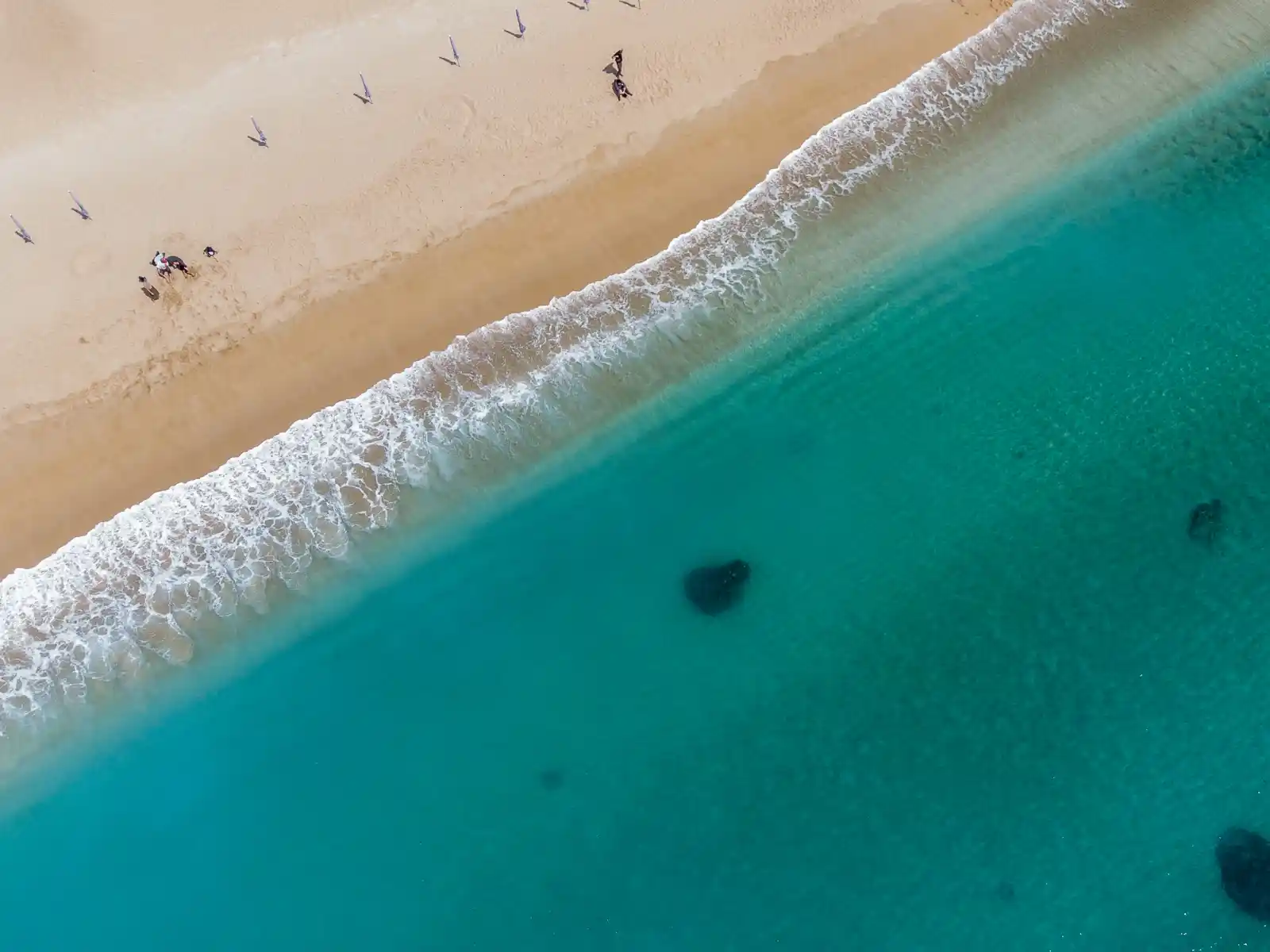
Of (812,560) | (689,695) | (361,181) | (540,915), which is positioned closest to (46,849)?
(540,915)

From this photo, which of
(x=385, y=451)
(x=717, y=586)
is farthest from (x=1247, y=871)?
(x=385, y=451)

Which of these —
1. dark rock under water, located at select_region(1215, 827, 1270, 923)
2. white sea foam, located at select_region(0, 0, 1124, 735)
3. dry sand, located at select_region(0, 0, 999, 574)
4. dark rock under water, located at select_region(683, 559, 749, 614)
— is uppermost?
dry sand, located at select_region(0, 0, 999, 574)

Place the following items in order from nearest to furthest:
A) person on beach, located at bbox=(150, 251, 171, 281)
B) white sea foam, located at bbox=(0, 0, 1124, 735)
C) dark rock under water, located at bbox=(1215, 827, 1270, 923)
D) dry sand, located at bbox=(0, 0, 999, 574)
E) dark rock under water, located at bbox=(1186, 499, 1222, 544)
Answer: dark rock under water, located at bbox=(1215, 827, 1270, 923), white sea foam, located at bbox=(0, 0, 1124, 735), dry sand, located at bbox=(0, 0, 999, 574), person on beach, located at bbox=(150, 251, 171, 281), dark rock under water, located at bbox=(1186, 499, 1222, 544)

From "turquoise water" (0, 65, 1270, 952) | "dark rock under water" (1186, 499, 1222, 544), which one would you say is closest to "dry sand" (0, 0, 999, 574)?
"turquoise water" (0, 65, 1270, 952)

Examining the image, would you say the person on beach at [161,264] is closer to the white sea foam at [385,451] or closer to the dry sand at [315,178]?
the dry sand at [315,178]

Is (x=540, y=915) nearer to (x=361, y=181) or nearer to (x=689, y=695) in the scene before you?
Result: (x=689, y=695)

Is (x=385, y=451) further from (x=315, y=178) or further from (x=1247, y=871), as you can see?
(x=1247, y=871)

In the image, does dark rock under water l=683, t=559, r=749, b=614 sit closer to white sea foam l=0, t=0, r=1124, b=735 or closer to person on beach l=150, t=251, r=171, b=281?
white sea foam l=0, t=0, r=1124, b=735

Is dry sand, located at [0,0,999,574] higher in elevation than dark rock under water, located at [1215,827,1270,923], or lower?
higher
